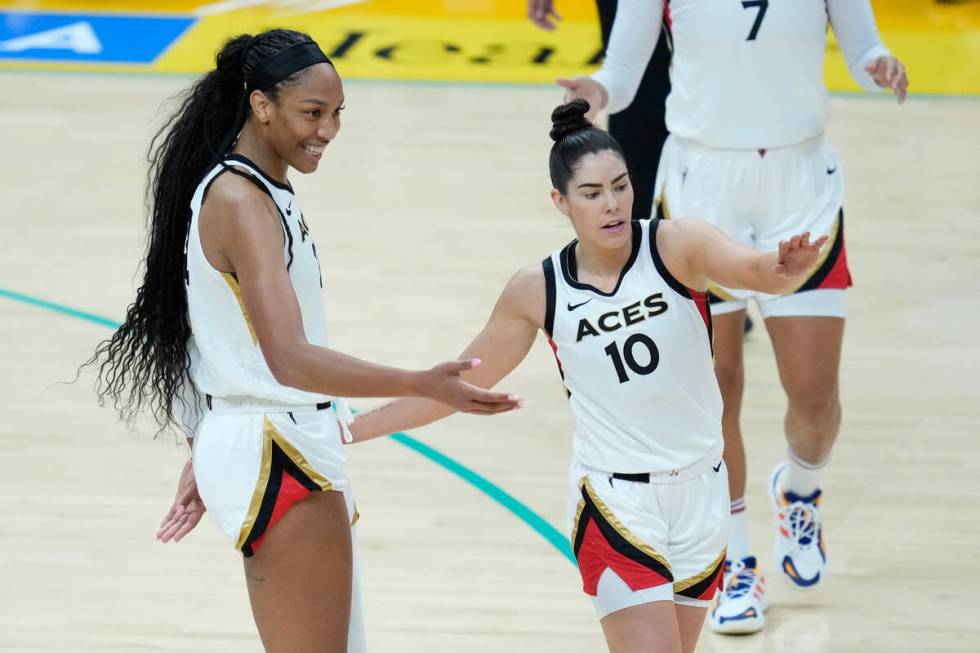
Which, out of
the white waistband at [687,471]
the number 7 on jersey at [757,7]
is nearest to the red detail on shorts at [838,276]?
the number 7 on jersey at [757,7]

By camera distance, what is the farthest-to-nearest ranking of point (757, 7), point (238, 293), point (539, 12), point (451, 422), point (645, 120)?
point (645, 120) → point (451, 422) → point (539, 12) → point (757, 7) → point (238, 293)

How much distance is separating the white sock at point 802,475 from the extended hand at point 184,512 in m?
1.98

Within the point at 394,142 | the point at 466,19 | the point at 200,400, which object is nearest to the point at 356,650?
the point at 200,400

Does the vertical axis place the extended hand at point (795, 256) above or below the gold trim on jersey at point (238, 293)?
below

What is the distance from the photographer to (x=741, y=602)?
4.44 metres

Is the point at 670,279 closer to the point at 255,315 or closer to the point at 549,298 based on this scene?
the point at 549,298

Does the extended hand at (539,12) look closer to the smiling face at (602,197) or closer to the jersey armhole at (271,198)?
the smiling face at (602,197)

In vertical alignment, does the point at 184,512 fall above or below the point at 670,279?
below

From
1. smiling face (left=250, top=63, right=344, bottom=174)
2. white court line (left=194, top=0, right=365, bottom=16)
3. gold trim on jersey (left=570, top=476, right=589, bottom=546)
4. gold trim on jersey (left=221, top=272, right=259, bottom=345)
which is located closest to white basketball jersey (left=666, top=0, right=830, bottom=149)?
gold trim on jersey (left=570, top=476, right=589, bottom=546)

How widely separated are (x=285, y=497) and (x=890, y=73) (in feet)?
7.23

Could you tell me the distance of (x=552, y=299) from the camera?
3320 mm

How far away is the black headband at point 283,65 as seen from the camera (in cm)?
295

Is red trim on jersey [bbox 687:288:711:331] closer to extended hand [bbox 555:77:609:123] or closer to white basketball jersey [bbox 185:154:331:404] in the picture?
white basketball jersey [bbox 185:154:331:404]

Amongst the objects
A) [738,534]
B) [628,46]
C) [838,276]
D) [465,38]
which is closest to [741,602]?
[738,534]
